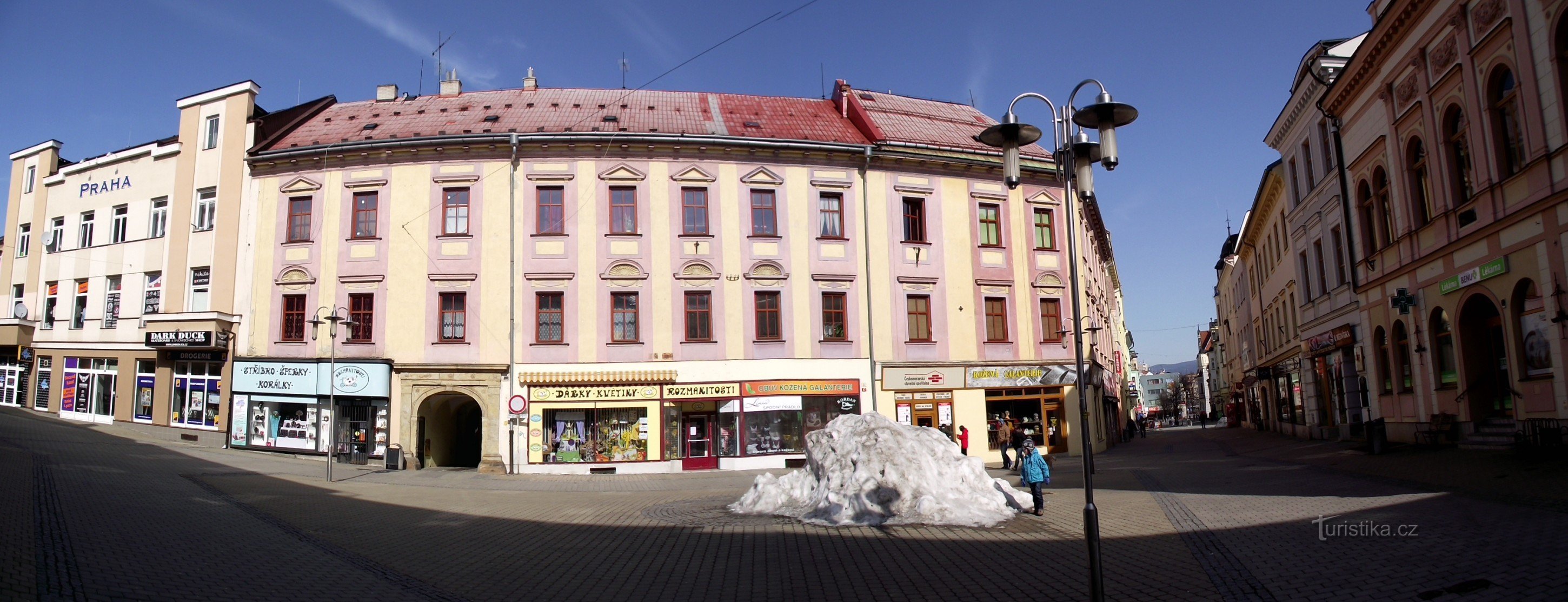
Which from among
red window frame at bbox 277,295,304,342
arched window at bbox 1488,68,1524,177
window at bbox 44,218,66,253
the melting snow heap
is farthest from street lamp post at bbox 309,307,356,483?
arched window at bbox 1488,68,1524,177

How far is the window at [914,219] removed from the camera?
29.4 meters

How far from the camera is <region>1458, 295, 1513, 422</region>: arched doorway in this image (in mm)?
19969

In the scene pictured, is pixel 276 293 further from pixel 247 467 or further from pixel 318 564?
pixel 318 564

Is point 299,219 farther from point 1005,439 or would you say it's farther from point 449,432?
point 1005,439

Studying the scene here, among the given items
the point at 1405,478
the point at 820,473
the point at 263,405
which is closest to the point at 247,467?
the point at 263,405

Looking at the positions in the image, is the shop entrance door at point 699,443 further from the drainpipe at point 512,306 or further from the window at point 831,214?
the window at point 831,214

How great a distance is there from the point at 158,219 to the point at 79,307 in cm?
508

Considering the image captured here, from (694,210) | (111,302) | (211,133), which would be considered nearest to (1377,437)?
(694,210)

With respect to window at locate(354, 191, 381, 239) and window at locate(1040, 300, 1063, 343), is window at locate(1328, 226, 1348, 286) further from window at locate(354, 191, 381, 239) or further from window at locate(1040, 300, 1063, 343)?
window at locate(354, 191, 381, 239)

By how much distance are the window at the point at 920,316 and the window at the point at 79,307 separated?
28818 millimetres

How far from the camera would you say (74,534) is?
10.1 metres

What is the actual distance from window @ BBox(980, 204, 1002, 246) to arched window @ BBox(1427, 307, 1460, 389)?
12159 mm

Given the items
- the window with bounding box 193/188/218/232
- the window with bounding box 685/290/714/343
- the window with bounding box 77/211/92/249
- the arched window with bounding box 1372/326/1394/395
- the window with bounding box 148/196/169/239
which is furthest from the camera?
the window with bounding box 77/211/92/249

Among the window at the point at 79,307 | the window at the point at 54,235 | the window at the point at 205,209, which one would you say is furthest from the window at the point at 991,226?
the window at the point at 54,235
